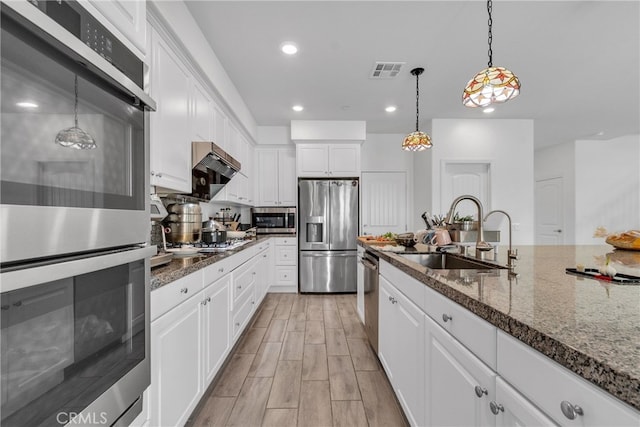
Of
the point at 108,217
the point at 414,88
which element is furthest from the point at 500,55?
the point at 108,217

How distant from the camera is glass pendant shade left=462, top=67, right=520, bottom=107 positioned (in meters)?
1.73

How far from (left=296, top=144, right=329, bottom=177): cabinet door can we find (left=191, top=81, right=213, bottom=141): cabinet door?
6.53 ft

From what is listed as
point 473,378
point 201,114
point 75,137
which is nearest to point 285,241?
point 201,114

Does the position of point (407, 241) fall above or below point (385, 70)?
below

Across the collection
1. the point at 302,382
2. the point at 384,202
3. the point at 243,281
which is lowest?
the point at 302,382

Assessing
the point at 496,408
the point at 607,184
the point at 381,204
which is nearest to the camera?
the point at 496,408

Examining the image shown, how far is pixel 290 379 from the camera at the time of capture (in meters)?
2.04

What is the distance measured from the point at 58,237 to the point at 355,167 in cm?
Result: 424

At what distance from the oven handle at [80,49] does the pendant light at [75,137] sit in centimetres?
6

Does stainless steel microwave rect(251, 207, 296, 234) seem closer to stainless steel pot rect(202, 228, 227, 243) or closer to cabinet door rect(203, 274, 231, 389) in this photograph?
stainless steel pot rect(202, 228, 227, 243)

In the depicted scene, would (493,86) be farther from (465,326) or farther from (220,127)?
(220,127)

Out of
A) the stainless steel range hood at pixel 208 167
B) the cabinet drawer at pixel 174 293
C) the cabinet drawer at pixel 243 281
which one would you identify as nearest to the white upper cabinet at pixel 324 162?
the stainless steel range hood at pixel 208 167

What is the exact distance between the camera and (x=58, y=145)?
1.99 feet

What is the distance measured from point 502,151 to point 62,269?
17.9ft
